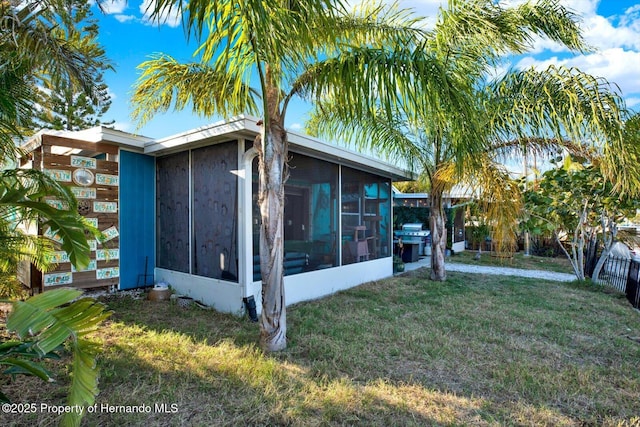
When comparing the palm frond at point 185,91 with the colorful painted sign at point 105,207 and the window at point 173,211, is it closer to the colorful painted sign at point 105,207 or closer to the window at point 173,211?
the window at point 173,211

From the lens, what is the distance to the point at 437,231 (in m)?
8.05

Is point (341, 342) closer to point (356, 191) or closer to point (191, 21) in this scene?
point (191, 21)

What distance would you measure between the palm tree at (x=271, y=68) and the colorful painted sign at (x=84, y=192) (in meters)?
1.63

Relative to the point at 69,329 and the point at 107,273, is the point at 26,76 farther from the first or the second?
the point at 69,329

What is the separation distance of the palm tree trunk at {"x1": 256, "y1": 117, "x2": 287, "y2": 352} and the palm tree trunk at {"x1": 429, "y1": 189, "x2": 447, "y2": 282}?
5.27 meters

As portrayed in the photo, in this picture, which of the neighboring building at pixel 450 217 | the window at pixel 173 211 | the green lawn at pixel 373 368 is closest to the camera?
the green lawn at pixel 373 368

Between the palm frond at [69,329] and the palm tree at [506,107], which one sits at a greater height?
the palm tree at [506,107]

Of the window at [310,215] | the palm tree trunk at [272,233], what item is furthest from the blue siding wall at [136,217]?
the palm tree trunk at [272,233]

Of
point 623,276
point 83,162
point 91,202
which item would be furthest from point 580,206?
point 83,162

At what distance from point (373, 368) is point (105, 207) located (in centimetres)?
518

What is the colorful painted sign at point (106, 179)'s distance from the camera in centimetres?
571

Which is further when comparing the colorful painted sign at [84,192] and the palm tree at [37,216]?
the colorful painted sign at [84,192]

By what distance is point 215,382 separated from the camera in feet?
9.77

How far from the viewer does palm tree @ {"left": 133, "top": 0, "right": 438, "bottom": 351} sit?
2652 millimetres
